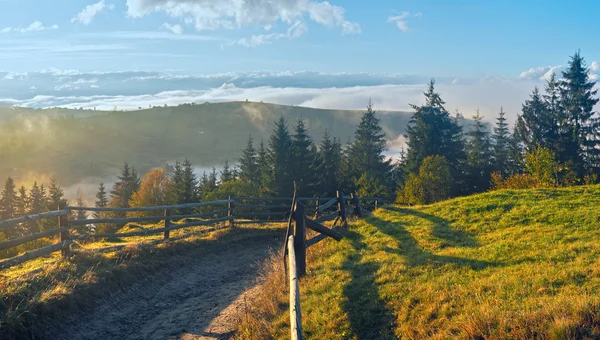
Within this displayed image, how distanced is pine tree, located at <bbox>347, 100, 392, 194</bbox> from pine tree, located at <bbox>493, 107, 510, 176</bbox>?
50.5ft

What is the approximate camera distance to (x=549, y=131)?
5097 centimetres

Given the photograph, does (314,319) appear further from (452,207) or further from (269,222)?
(269,222)

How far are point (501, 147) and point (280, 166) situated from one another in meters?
35.0

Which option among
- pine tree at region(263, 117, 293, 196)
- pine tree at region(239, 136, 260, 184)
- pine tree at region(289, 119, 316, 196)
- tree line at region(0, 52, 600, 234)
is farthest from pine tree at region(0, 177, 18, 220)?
pine tree at region(289, 119, 316, 196)

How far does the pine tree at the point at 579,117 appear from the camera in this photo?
1900 inches

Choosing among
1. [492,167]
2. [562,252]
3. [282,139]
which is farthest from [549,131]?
[562,252]

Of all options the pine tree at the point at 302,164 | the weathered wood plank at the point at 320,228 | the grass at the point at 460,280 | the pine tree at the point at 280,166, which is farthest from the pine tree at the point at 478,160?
the weathered wood plank at the point at 320,228

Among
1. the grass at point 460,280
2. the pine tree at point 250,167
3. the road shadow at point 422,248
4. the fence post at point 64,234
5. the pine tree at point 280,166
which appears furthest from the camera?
the pine tree at point 250,167

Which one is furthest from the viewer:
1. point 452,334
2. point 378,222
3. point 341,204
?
point 341,204

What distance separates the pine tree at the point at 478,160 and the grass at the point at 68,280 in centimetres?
4854

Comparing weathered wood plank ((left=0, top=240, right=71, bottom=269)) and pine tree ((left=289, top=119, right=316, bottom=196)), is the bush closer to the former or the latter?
pine tree ((left=289, top=119, right=316, bottom=196))

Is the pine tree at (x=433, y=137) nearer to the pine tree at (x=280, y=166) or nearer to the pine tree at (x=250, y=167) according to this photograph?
the pine tree at (x=280, y=166)

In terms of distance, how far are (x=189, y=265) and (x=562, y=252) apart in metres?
10.3

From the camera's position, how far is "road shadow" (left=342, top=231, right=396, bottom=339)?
6.77 m
